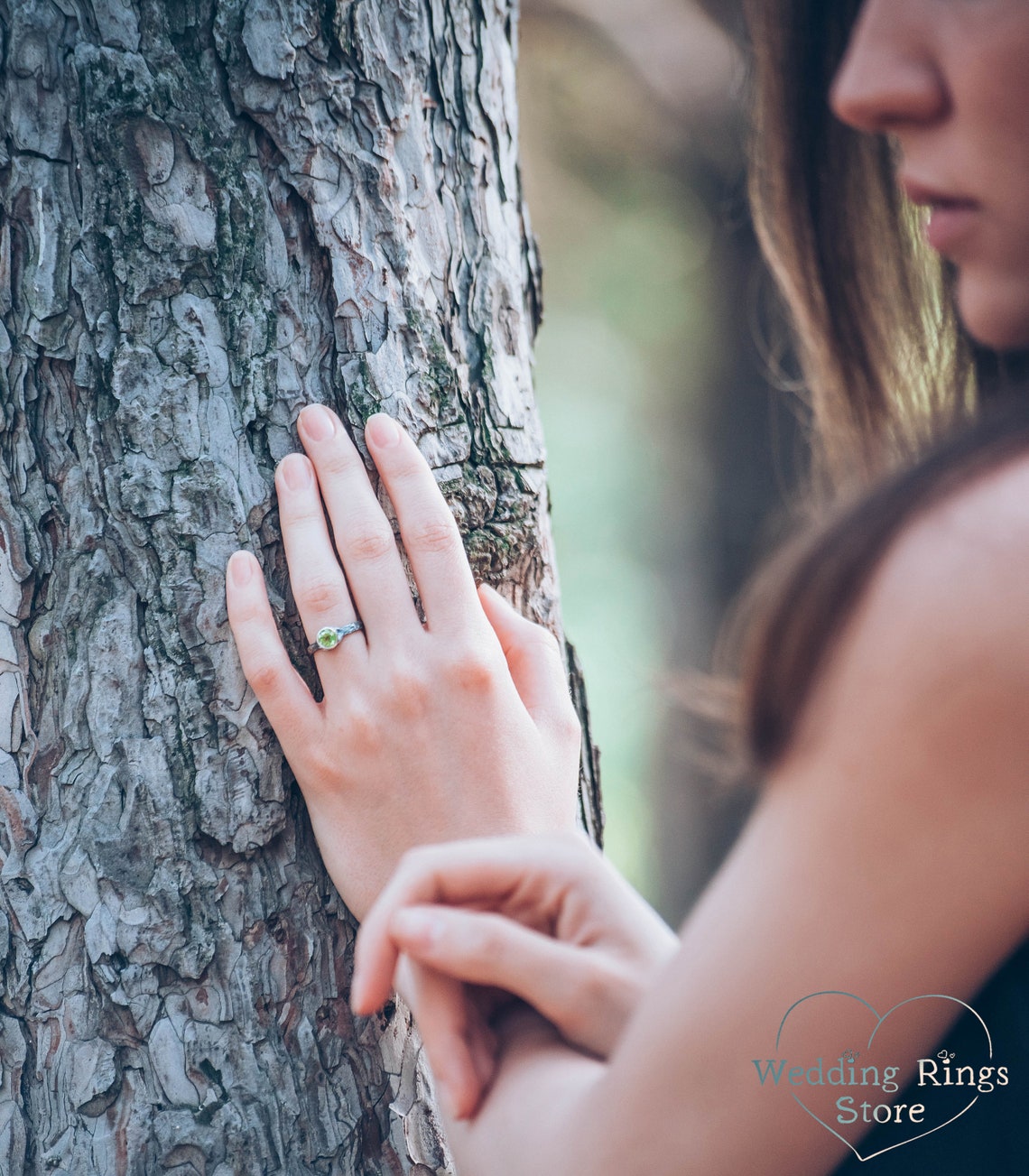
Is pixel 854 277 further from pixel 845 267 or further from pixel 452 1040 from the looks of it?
pixel 452 1040

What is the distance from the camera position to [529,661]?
1.25 metres

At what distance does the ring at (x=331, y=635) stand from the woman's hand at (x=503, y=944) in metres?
0.33

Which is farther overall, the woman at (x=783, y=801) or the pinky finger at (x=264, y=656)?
the pinky finger at (x=264, y=656)

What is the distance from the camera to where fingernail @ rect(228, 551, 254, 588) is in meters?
1.14

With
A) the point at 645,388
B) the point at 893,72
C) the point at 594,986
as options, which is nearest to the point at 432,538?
the point at 594,986

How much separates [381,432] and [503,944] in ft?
2.08

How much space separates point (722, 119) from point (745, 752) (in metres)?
4.07

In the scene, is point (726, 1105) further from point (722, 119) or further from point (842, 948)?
point (722, 119)

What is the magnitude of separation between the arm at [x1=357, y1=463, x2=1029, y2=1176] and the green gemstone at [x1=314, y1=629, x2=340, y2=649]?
21.7 inches

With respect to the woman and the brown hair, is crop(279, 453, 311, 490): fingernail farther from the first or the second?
the brown hair

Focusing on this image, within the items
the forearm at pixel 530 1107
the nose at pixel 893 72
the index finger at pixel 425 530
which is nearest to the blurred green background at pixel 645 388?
the index finger at pixel 425 530

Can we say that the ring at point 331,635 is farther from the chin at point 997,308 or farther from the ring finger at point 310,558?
the chin at point 997,308

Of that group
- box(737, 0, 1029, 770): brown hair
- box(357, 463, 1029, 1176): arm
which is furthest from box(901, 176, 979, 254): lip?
box(357, 463, 1029, 1176): arm

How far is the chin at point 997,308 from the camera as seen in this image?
2.96ft
